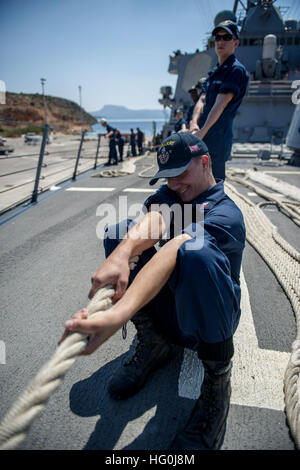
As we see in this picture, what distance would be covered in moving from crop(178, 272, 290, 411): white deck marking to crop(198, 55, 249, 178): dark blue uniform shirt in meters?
1.72

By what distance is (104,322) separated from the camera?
2.71 feet

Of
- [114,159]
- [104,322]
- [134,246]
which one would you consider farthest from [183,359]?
[114,159]

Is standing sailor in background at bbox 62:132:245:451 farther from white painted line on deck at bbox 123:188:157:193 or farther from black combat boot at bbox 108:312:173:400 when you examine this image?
white painted line on deck at bbox 123:188:157:193

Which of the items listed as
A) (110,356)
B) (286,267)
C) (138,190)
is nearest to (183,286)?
(110,356)

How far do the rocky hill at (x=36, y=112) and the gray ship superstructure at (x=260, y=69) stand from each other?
32.4 metres

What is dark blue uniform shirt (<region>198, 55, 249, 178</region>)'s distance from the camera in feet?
7.73

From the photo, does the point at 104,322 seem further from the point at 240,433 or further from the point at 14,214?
the point at 14,214

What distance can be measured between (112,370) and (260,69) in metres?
19.2

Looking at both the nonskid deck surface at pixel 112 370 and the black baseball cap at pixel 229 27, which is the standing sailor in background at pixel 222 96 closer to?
the black baseball cap at pixel 229 27

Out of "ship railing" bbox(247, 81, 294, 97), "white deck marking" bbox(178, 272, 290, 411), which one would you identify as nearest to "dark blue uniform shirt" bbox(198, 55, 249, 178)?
"white deck marking" bbox(178, 272, 290, 411)

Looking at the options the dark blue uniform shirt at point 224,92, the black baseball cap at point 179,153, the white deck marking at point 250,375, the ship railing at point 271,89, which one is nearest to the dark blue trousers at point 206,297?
the white deck marking at point 250,375

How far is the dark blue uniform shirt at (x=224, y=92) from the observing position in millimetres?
2357
